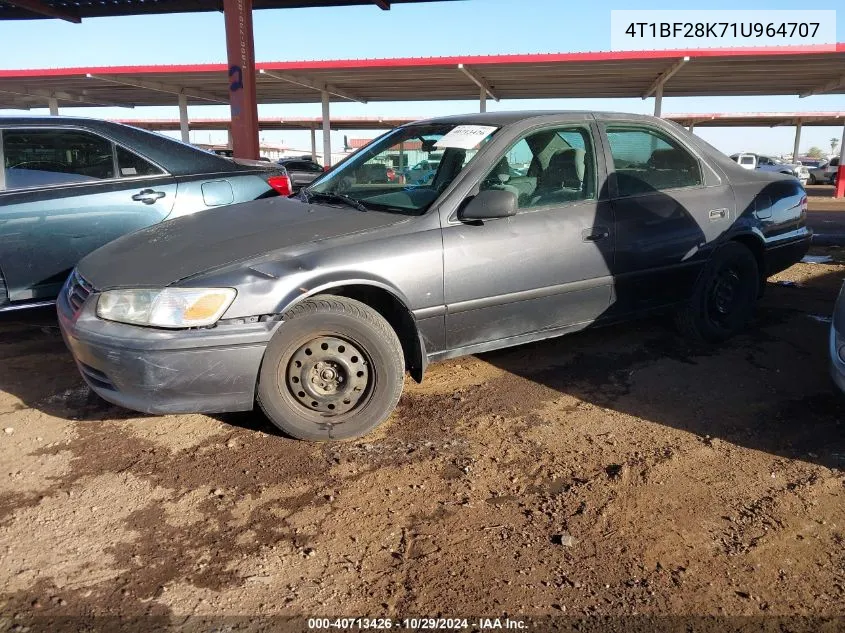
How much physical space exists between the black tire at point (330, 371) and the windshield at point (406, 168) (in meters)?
0.73

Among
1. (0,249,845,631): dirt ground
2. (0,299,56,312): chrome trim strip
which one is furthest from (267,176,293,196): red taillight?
(0,249,845,631): dirt ground

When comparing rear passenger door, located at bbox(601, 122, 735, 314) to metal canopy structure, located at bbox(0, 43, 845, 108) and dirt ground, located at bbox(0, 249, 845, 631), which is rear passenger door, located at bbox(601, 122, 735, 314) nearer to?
dirt ground, located at bbox(0, 249, 845, 631)

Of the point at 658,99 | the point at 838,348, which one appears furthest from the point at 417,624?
the point at 658,99

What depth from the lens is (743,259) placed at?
14.5ft

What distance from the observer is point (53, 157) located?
423 centimetres

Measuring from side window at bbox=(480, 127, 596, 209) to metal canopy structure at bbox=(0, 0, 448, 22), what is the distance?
938 cm

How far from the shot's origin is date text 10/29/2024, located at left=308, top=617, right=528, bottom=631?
188 centimetres

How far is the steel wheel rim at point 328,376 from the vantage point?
9.55ft

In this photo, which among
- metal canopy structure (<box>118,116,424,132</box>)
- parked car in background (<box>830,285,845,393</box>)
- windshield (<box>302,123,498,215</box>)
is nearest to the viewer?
parked car in background (<box>830,285,845,393</box>)

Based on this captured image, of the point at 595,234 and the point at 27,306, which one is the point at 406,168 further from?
the point at 27,306

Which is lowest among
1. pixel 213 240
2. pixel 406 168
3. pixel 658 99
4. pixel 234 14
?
pixel 213 240

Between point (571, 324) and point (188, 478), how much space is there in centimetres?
226

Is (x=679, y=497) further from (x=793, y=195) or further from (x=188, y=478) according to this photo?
(x=793, y=195)

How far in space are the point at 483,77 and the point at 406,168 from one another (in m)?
17.0
